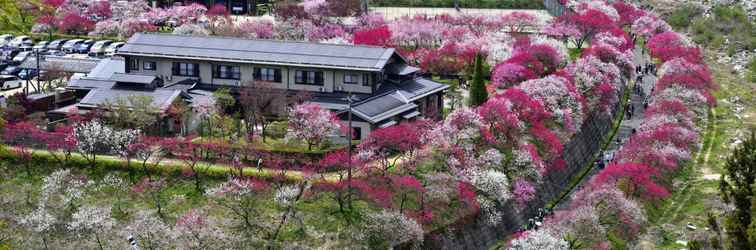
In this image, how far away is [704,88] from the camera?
210 feet

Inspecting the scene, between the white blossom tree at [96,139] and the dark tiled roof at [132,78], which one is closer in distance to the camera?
the white blossom tree at [96,139]

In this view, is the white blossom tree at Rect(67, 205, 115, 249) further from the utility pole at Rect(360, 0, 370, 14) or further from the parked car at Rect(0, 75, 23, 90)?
the utility pole at Rect(360, 0, 370, 14)

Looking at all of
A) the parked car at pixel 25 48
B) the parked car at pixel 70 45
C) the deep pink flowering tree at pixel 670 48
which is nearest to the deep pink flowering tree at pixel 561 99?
the deep pink flowering tree at pixel 670 48

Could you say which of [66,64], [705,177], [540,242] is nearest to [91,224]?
[540,242]

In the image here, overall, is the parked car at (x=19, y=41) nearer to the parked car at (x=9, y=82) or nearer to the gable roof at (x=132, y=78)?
the parked car at (x=9, y=82)

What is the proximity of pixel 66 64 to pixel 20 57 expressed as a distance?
10.6 metres

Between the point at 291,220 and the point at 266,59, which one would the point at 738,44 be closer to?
the point at 266,59

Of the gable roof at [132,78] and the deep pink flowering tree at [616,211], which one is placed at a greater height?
the gable roof at [132,78]

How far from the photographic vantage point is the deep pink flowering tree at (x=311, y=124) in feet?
148

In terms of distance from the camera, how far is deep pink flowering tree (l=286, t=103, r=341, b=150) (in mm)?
45031

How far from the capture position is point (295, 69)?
175ft

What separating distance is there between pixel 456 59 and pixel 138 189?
3087 centimetres

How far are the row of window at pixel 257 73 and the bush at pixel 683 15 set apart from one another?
174 ft

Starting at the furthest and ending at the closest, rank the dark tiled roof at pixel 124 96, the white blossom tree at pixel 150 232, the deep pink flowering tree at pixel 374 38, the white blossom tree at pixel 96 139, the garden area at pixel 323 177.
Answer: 1. the deep pink flowering tree at pixel 374 38
2. the dark tiled roof at pixel 124 96
3. the white blossom tree at pixel 96 139
4. the garden area at pixel 323 177
5. the white blossom tree at pixel 150 232
